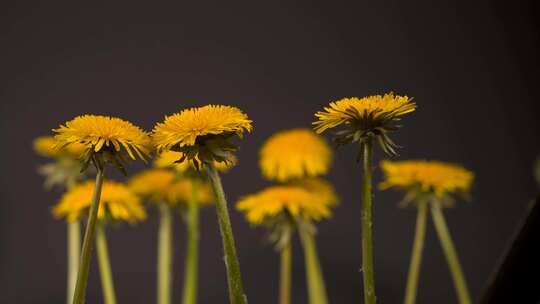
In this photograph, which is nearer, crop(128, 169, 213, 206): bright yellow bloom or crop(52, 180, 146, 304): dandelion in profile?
crop(52, 180, 146, 304): dandelion in profile

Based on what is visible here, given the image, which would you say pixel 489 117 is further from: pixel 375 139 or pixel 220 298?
pixel 375 139

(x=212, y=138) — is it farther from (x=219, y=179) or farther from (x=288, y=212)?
(x=288, y=212)

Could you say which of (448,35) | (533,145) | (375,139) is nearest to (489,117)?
(533,145)

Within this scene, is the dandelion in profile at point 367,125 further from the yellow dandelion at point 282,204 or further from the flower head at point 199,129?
the yellow dandelion at point 282,204

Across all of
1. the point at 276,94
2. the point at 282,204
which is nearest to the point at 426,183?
the point at 282,204

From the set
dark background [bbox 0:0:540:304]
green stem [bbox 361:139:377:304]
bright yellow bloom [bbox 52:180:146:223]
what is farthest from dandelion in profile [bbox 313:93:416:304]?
dark background [bbox 0:0:540:304]

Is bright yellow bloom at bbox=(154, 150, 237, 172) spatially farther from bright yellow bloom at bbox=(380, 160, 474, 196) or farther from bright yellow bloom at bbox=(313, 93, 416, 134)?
bright yellow bloom at bbox=(380, 160, 474, 196)

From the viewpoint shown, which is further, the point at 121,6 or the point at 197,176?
the point at 121,6
